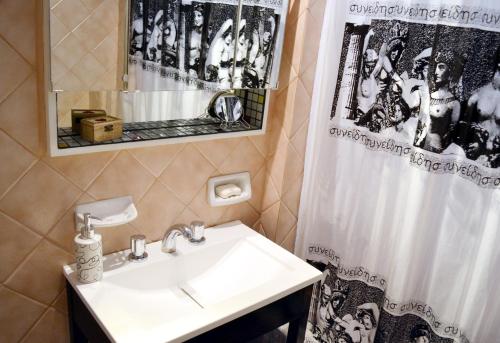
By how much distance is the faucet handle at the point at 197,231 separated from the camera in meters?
1.34

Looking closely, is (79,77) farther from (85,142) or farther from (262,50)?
(262,50)

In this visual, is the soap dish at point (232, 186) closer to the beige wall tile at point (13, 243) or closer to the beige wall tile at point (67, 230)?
the beige wall tile at point (67, 230)

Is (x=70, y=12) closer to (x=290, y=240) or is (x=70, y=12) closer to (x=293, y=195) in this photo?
(x=293, y=195)

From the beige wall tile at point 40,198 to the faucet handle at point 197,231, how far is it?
1.23 feet

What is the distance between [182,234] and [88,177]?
0.33m

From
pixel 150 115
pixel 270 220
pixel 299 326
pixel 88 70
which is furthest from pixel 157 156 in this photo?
pixel 299 326

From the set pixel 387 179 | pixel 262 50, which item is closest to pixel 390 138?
pixel 387 179

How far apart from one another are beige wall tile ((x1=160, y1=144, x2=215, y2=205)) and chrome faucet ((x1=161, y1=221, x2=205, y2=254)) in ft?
0.29

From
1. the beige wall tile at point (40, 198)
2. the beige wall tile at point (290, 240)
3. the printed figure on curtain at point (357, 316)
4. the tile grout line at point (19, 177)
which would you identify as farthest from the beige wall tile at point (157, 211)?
the printed figure on curtain at point (357, 316)

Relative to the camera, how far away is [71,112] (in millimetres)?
1056

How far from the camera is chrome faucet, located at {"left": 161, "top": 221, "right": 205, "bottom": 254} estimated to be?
1265mm

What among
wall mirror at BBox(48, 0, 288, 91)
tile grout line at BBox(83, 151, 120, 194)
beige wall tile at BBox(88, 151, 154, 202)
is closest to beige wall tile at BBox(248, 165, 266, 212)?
wall mirror at BBox(48, 0, 288, 91)

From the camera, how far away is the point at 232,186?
147cm

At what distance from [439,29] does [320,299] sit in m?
0.96
